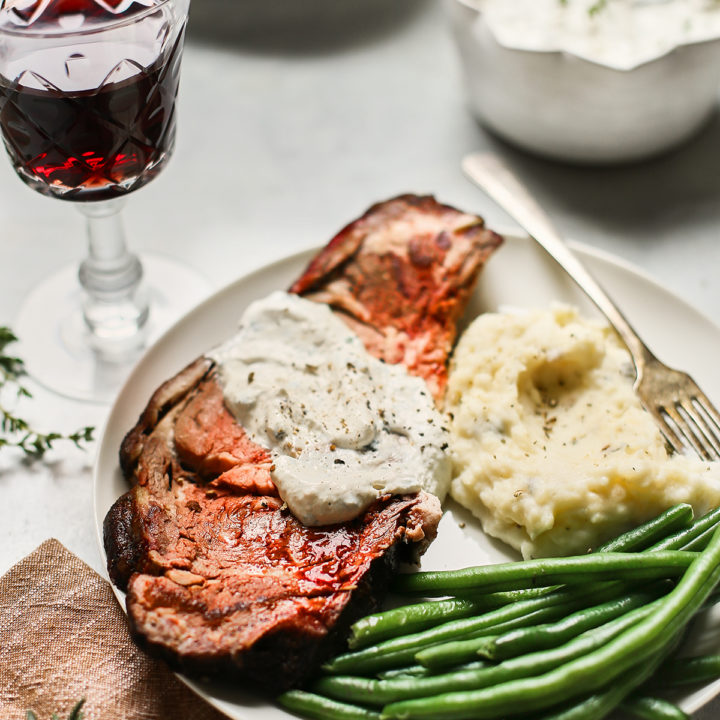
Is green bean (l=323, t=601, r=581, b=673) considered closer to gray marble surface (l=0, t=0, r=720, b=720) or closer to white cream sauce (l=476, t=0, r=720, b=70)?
gray marble surface (l=0, t=0, r=720, b=720)

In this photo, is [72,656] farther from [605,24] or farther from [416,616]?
[605,24]

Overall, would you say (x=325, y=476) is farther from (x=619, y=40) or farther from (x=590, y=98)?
(x=619, y=40)

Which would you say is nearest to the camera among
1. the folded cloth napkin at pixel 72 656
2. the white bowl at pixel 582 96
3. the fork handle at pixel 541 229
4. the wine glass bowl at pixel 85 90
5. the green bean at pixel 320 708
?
the green bean at pixel 320 708

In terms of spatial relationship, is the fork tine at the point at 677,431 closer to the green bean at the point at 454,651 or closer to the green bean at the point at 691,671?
the green bean at the point at 691,671

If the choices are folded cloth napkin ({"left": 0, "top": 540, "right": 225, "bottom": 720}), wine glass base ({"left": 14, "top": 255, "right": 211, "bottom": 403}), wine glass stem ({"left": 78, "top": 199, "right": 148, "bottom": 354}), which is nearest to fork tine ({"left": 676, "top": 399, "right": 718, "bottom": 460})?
folded cloth napkin ({"left": 0, "top": 540, "right": 225, "bottom": 720})

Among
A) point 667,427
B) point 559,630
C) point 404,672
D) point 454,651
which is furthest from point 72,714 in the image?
point 667,427

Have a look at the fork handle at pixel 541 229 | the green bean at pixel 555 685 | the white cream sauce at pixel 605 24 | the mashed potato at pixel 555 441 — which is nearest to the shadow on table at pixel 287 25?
the white cream sauce at pixel 605 24
